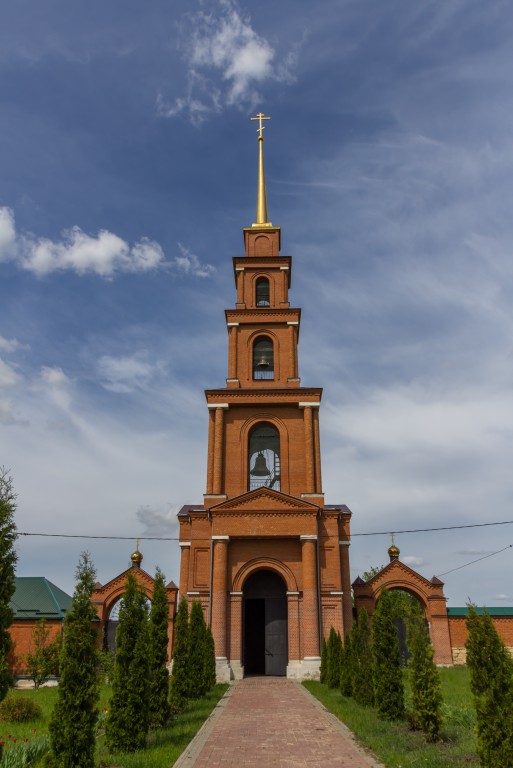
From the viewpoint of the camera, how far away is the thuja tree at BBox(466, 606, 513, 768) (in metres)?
7.14

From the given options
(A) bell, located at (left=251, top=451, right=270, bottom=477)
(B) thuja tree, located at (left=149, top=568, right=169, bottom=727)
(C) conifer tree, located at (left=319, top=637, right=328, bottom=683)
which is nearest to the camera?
(B) thuja tree, located at (left=149, top=568, right=169, bottom=727)

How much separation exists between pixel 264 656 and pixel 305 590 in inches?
185

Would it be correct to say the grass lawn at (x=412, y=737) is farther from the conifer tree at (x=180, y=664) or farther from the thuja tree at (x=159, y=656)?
the thuja tree at (x=159, y=656)

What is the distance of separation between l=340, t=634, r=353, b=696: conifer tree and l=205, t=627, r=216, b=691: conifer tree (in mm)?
4159

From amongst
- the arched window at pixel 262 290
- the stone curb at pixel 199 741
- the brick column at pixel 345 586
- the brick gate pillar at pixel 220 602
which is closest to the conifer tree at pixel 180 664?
the stone curb at pixel 199 741

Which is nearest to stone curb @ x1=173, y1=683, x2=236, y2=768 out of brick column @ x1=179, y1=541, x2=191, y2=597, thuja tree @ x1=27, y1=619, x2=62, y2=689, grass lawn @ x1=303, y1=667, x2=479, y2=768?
grass lawn @ x1=303, y1=667, x2=479, y2=768

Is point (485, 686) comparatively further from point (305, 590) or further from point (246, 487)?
point (246, 487)

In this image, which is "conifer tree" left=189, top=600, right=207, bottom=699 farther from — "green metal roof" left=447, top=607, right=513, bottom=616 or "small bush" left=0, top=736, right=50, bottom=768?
"green metal roof" left=447, top=607, right=513, bottom=616

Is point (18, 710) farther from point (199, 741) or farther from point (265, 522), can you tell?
point (265, 522)

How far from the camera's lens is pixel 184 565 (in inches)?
961

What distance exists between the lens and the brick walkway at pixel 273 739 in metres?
8.71

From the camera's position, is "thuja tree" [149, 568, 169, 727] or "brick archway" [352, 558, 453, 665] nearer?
"thuja tree" [149, 568, 169, 727]

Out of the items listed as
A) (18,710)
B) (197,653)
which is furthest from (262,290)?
(18,710)

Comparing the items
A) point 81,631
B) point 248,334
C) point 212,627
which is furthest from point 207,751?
point 248,334
